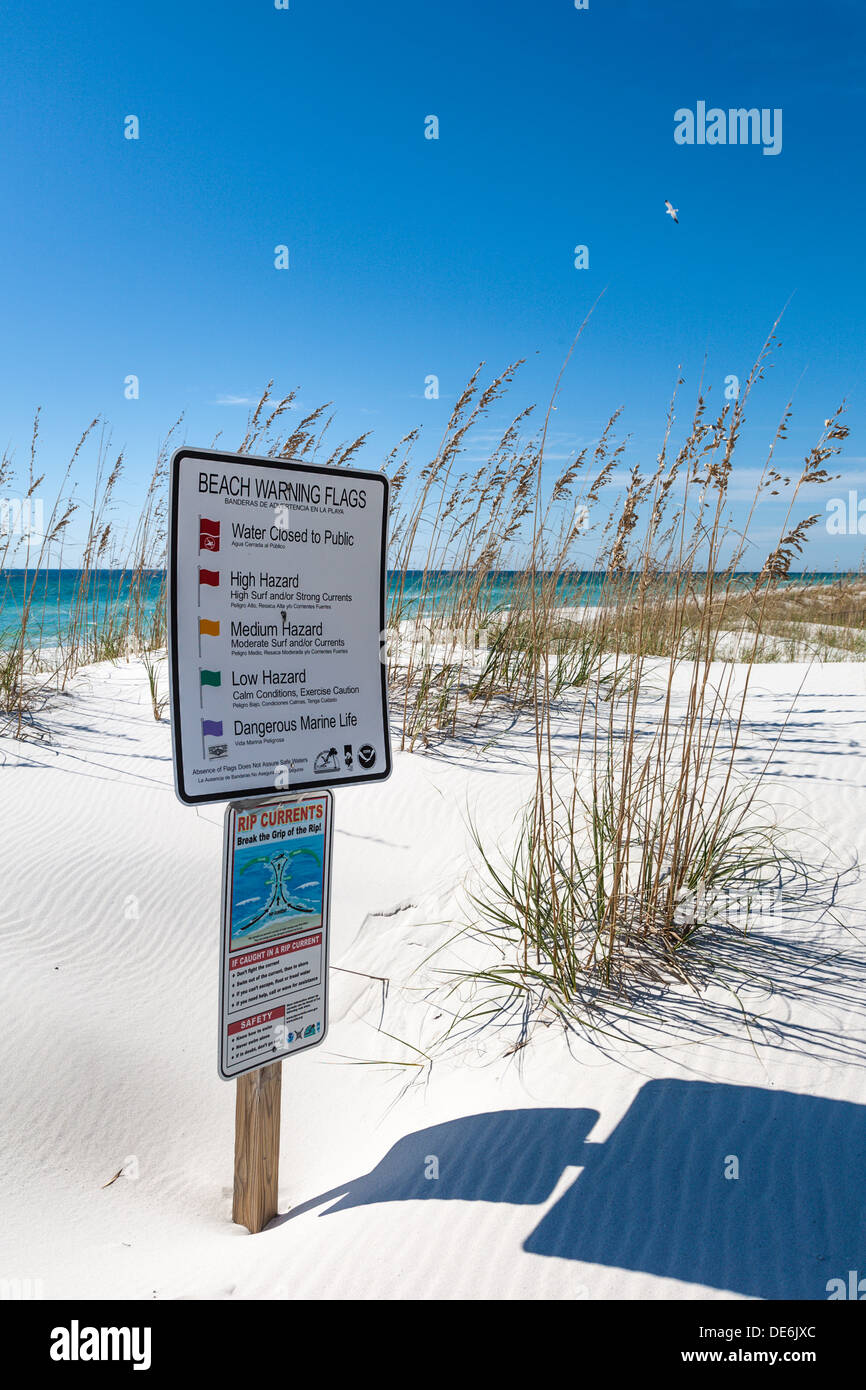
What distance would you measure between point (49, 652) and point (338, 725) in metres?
8.92

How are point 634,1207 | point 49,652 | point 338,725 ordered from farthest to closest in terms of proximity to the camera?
1. point 49,652
2. point 338,725
3. point 634,1207

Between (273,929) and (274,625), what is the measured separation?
2.25 feet

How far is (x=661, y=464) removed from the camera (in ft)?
8.86

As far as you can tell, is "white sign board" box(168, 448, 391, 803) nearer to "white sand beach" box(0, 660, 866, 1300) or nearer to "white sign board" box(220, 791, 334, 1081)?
"white sign board" box(220, 791, 334, 1081)

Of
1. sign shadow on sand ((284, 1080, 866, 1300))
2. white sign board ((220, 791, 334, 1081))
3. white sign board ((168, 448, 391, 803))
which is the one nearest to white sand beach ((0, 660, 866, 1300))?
sign shadow on sand ((284, 1080, 866, 1300))

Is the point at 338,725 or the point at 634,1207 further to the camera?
→ the point at 338,725

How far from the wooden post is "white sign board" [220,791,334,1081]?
90 mm

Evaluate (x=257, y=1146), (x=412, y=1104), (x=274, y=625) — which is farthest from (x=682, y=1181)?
(x=274, y=625)

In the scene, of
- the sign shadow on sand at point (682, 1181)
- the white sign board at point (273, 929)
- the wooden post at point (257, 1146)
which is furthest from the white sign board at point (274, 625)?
the sign shadow on sand at point (682, 1181)

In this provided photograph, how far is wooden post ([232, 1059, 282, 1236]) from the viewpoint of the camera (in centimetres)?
189

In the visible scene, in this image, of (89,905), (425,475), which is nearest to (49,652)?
(425,475)

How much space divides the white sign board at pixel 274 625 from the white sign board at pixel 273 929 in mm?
118

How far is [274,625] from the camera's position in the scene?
1705 mm
